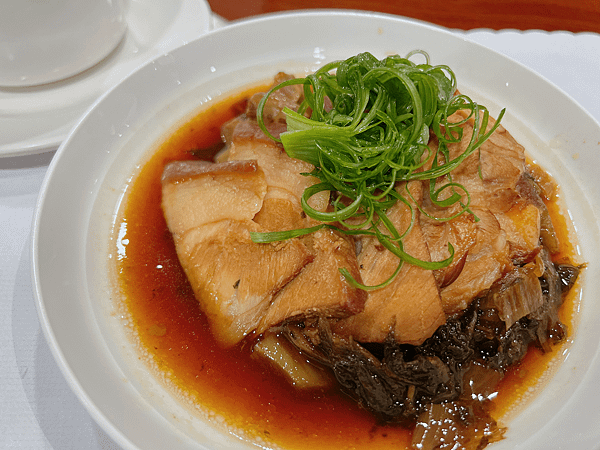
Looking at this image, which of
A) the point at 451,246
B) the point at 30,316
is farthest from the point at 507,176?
the point at 30,316

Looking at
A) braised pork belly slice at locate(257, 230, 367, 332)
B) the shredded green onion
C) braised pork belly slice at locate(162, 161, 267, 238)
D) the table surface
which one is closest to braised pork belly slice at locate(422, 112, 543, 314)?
the shredded green onion

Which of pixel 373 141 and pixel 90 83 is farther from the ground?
pixel 373 141

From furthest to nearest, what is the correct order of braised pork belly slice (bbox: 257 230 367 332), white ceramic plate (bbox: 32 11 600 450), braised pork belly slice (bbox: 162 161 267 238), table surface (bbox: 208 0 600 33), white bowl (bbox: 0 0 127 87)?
table surface (bbox: 208 0 600 33)
white bowl (bbox: 0 0 127 87)
braised pork belly slice (bbox: 162 161 267 238)
braised pork belly slice (bbox: 257 230 367 332)
white ceramic plate (bbox: 32 11 600 450)

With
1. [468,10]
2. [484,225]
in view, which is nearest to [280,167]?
[484,225]

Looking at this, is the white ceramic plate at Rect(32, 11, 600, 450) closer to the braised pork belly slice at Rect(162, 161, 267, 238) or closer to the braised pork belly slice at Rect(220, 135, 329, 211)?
the braised pork belly slice at Rect(162, 161, 267, 238)

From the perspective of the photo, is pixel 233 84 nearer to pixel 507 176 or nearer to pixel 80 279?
pixel 80 279

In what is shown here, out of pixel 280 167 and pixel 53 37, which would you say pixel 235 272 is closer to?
pixel 280 167
